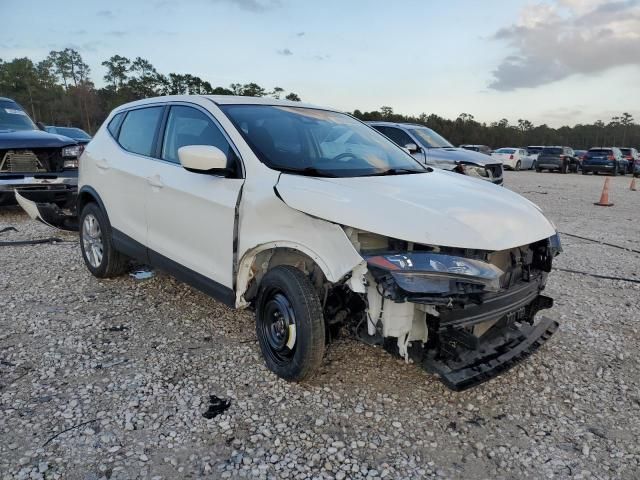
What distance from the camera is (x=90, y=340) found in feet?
11.8

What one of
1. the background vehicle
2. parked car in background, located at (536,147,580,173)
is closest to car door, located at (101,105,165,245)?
the background vehicle

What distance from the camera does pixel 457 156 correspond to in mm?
9727

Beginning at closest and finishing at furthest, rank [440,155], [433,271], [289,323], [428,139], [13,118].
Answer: [433,271], [289,323], [13,118], [440,155], [428,139]

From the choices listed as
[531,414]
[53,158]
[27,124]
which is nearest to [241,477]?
[531,414]

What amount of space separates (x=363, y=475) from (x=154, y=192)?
8.81 ft

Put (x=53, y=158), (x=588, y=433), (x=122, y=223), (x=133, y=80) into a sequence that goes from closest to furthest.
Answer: (x=588, y=433) < (x=122, y=223) < (x=53, y=158) < (x=133, y=80)

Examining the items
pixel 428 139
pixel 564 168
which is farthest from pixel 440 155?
pixel 564 168

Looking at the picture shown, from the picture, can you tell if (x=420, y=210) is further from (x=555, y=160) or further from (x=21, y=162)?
(x=555, y=160)

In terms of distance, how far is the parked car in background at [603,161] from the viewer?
91.6 feet

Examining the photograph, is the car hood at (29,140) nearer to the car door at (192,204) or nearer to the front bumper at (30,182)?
the front bumper at (30,182)

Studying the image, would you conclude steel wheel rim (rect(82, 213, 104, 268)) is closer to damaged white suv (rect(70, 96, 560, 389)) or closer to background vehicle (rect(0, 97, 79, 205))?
damaged white suv (rect(70, 96, 560, 389))

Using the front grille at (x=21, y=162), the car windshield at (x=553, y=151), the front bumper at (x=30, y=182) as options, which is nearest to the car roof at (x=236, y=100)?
the front bumper at (x=30, y=182)

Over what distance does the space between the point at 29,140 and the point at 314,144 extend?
6.01m

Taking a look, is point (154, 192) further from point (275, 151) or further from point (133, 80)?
point (133, 80)
